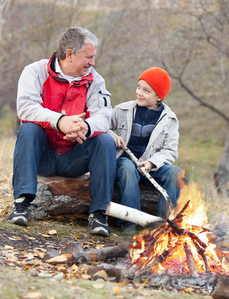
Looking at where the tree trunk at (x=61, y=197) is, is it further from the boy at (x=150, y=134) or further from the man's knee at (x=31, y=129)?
the man's knee at (x=31, y=129)

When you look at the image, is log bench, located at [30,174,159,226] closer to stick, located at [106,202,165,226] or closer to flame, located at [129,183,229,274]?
stick, located at [106,202,165,226]

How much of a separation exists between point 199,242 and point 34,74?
219 centimetres

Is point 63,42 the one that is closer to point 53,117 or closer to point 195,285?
point 53,117

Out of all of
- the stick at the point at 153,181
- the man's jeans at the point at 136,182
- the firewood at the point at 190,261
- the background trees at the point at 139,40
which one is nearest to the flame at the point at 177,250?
the firewood at the point at 190,261

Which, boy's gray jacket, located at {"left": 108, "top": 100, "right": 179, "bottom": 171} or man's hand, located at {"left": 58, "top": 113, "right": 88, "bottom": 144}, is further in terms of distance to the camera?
boy's gray jacket, located at {"left": 108, "top": 100, "right": 179, "bottom": 171}

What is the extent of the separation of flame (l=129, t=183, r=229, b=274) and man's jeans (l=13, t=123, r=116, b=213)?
0.62m

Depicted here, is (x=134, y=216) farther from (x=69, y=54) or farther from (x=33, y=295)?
(x=69, y=54)

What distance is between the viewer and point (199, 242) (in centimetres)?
254

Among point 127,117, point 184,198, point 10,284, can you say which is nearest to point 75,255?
point 10,284

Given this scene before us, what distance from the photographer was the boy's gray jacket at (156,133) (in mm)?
3514

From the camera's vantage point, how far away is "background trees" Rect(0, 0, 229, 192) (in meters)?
8.51

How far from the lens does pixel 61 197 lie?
328 cm

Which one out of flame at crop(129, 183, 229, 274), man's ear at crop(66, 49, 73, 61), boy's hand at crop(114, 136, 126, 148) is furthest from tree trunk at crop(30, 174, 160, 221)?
man's ear at crop(66, 49, 73, 61)

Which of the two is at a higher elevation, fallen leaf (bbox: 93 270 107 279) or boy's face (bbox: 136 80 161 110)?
boy's face (bbox: 136 80 161 110)
